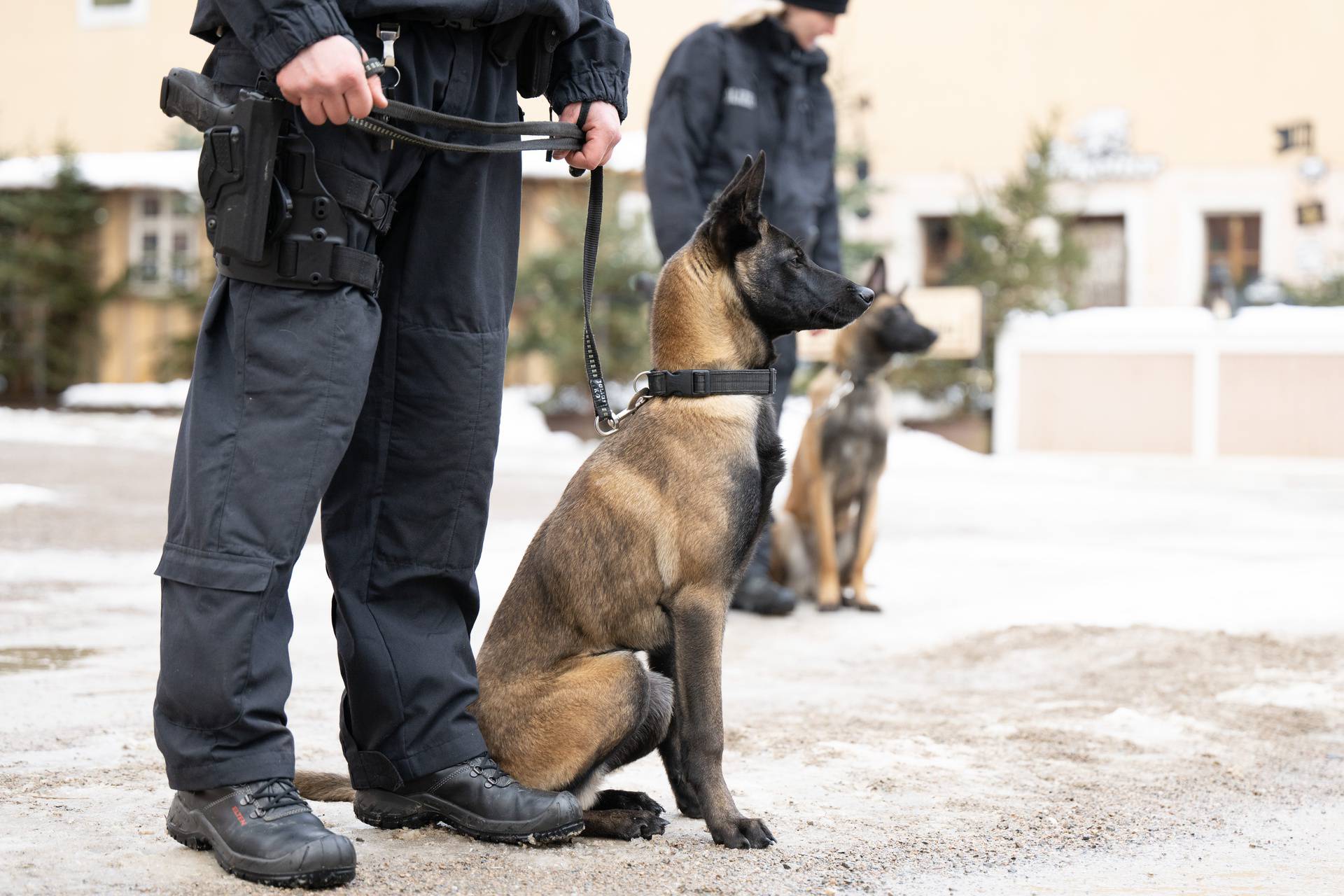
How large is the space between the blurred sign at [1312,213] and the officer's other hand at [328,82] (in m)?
16.6

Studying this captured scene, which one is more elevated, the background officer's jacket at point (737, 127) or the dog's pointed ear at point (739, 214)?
the background officer's jacket at point (737, 127)

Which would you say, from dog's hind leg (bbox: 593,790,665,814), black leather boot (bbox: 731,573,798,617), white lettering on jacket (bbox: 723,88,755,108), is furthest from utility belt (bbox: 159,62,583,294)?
black leather boot (bbox: 731,573,798,617)

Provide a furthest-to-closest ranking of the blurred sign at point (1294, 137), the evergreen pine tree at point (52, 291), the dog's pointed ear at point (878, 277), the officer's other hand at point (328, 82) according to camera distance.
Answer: the evergreen pine tree at point (52, 291)
the blurred sign at point (1294, 137)
the dog's pointed ear at point (878, 277)
the officer's other hand at point (328, 82)

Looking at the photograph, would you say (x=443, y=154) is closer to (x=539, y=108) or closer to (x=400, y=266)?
(x=400, y=266)

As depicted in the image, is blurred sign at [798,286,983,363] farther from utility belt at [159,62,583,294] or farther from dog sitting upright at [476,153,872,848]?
utility belt at [159,62,583,294]

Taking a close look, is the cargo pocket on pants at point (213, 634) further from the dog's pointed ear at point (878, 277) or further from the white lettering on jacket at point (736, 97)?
the dog's pointed ear at point (878, 277)

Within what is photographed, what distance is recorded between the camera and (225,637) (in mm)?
2240

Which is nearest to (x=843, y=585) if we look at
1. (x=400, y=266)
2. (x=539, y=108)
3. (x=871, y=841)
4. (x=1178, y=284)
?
(x=871, y=841)

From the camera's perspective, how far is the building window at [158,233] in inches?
715

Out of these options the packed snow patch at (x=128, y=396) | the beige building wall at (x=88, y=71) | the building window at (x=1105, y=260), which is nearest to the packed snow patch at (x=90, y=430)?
the packed snow patch at (x=128, y=396)

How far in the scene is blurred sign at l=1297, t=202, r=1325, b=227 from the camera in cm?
1673

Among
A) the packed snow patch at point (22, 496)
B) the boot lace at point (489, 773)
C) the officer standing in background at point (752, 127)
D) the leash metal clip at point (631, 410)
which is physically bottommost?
the packed snow patch at point (22, 496)

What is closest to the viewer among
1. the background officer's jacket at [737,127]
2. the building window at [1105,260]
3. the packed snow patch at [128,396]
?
the background officer's jacket at [737,127]

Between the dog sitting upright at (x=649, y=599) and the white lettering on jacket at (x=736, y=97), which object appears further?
the white lettering on jacket at (x=736, y=97)
